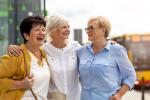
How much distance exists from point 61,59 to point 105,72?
53 centimetres

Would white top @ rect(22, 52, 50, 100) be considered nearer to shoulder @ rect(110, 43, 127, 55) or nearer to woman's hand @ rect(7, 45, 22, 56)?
woman's hand @ rect(7, 45, 22, 56)

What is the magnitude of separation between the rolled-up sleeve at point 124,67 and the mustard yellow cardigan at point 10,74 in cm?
101

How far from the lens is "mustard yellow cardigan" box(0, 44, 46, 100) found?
184 inches

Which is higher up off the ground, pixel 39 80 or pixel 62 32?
pixel 62 32

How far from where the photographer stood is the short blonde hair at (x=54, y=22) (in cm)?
519

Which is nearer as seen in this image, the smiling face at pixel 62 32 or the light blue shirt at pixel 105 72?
the light blue shirt at pixel 105 72

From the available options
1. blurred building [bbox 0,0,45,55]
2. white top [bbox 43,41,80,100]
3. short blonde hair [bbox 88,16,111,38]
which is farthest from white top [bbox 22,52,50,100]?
blurred building [bbox 0,0,45,55]

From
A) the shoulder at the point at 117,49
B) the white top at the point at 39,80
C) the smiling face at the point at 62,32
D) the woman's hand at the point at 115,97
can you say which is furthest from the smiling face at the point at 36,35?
the woman's hand at the point at 115,97

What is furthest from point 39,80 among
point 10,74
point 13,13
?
point 13,13

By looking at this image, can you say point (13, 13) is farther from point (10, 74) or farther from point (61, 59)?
point (10, 74)

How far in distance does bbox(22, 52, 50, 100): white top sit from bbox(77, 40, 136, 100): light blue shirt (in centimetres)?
43

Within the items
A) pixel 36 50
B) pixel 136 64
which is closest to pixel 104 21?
pixel 36 50

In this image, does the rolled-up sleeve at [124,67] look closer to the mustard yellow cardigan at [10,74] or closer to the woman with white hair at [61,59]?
the woman with white hair at [61,59]

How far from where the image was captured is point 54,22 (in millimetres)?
5219
